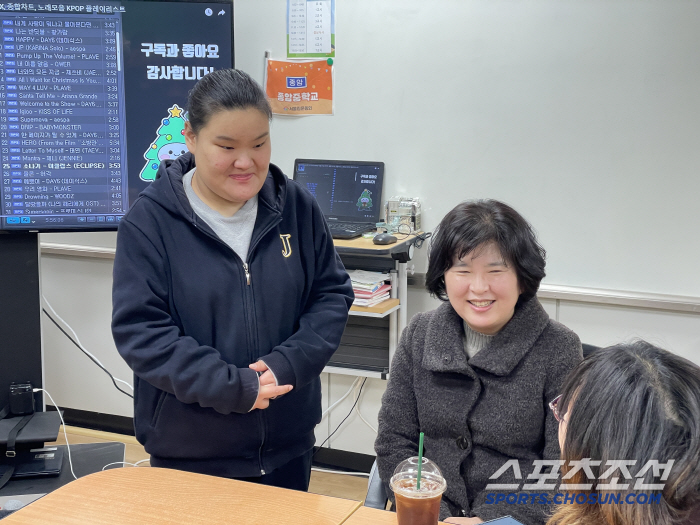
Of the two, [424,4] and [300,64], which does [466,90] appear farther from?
[300,64]

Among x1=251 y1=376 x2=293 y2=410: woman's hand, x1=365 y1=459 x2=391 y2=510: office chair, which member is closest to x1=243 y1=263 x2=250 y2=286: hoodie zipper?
x1=251 y1=376 x2=293 y2=410: woman's hand

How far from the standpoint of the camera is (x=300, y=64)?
118 inches

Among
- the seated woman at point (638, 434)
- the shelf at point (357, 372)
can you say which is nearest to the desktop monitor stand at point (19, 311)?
the shelf at point (357, 372)

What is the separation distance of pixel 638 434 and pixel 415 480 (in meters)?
0.44

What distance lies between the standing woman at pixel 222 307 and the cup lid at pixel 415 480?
466 millimetres

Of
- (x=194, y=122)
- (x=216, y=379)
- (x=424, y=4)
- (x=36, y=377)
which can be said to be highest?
(x=424, y=4)

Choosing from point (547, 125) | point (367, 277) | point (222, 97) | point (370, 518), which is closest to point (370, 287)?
point (367, 277)

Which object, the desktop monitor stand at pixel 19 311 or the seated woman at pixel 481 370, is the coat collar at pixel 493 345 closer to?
the seated woman at pixel 481 370

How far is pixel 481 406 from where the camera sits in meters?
1.51

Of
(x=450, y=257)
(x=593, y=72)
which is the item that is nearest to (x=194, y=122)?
(x=450, y=257)

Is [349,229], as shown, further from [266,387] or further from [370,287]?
[266,387]

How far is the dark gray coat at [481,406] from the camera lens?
148 cm

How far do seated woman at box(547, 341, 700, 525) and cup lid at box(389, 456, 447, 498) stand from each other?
288 millimetres

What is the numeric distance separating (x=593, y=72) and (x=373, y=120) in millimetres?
916
